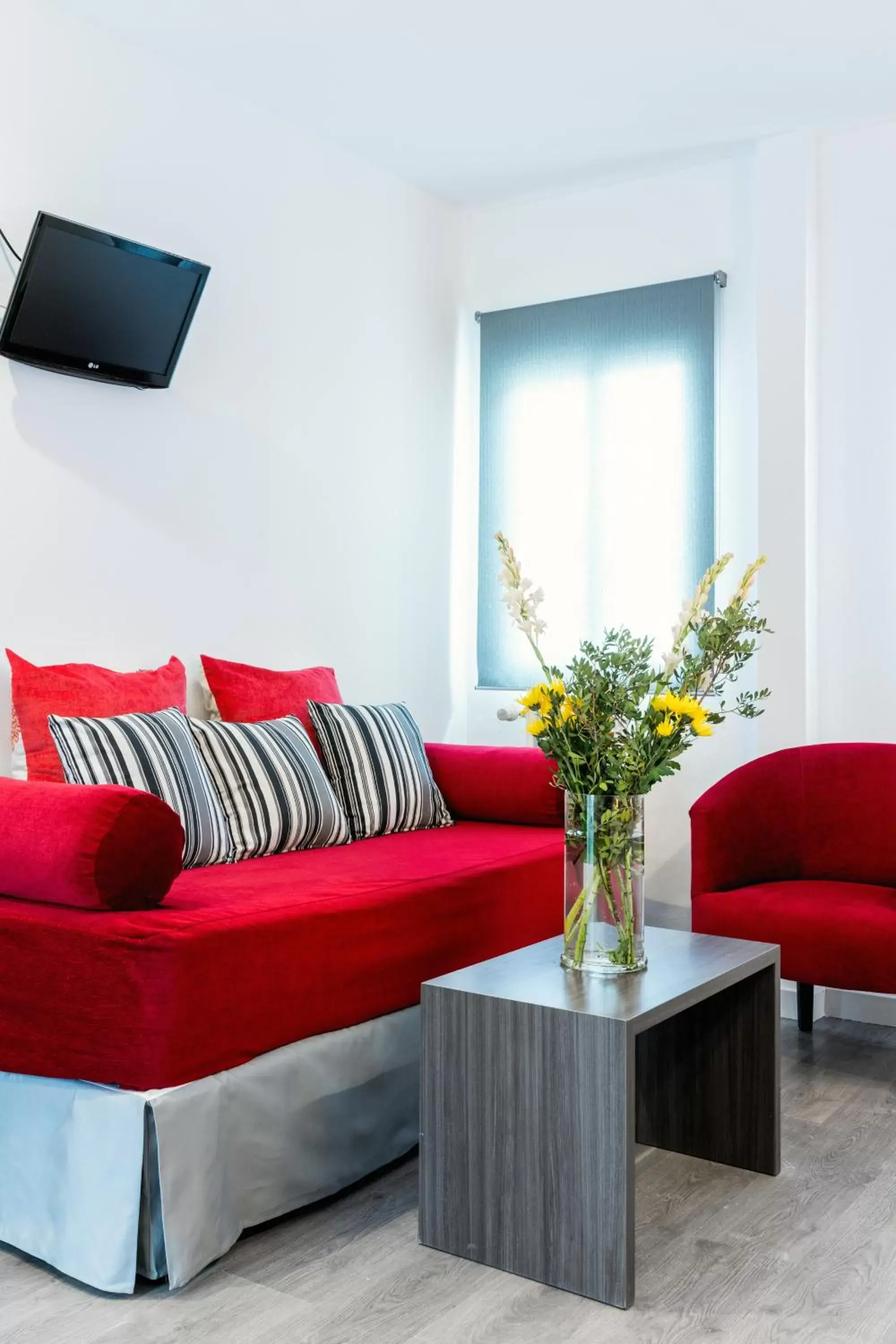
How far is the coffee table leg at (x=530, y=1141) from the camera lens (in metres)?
2.02

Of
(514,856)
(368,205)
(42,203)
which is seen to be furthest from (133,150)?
(514,856)

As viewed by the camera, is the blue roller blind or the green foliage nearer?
the green foliage

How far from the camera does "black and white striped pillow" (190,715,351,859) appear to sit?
3076 mm

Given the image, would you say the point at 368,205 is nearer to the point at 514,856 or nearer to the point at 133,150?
the point at 133,150

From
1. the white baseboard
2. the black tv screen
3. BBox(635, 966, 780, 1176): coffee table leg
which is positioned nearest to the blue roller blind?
the white baseboard

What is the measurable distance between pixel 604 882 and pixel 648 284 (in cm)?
266

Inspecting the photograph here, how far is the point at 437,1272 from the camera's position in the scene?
7.01 ft

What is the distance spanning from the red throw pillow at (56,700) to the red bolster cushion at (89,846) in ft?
2.00

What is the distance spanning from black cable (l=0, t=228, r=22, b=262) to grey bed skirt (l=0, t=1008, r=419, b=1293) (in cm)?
193

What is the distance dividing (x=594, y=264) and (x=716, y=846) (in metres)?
2.20

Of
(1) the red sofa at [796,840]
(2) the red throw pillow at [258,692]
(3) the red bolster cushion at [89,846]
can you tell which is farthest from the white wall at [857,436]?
(3) the red bolster cushion at [89,846]

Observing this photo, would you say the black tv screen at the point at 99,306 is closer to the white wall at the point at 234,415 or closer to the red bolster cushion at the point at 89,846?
the white wall at the point at 234,415

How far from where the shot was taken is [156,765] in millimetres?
2846

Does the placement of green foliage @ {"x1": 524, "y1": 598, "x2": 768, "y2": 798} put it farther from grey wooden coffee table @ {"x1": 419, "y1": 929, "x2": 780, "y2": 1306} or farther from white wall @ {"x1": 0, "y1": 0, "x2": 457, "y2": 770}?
white wall @ {"x1": 0, "y1": 0, "x2": 457, "y2": 770}
